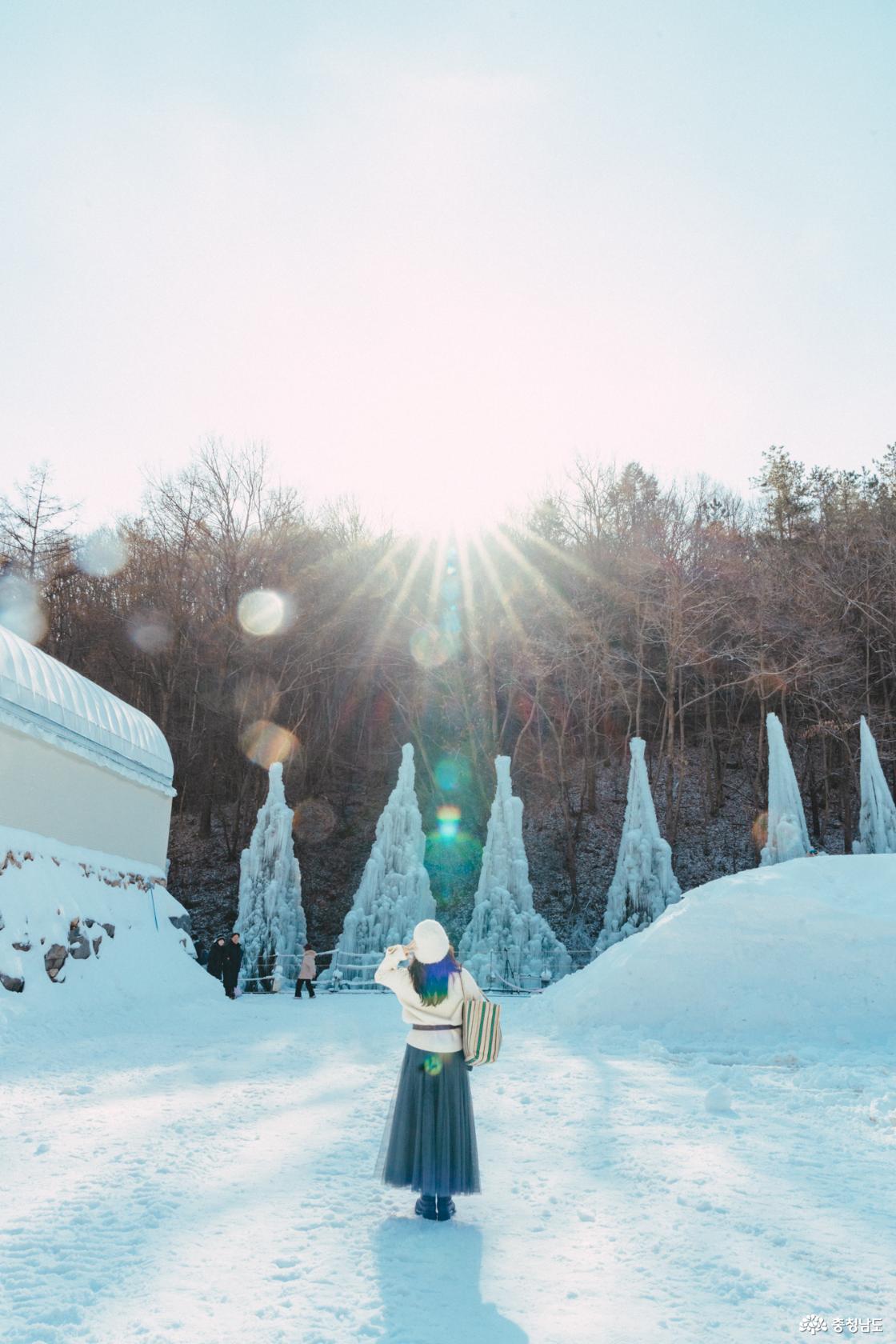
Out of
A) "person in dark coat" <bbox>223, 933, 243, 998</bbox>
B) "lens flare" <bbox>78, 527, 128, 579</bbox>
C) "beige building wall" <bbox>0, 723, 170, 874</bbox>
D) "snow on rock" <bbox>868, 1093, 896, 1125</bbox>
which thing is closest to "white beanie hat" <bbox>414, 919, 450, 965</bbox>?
"snow on rock" <bbox>868, 1093, 896, 1125</bbox>

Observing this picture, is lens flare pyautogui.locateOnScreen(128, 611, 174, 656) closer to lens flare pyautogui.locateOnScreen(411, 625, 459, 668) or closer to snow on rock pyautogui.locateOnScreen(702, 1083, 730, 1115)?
lens flare pyautogui.locateOnScreen(411, 625, 459, 668)

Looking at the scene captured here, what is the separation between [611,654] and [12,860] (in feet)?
62.9

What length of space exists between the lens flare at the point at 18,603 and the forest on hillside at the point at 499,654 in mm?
98

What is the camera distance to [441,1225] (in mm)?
4305

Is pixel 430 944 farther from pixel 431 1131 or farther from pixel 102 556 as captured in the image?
pixel 102 556

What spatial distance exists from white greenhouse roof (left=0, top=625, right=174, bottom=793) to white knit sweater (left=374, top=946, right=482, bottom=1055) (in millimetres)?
9257

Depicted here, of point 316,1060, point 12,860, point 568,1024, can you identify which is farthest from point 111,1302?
point 12,860

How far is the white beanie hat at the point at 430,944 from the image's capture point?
478 cm

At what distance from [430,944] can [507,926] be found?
14898 mm

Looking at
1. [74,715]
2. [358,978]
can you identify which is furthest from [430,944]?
[358,978]

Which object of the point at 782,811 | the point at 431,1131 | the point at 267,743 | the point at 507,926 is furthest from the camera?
the point at 267,743

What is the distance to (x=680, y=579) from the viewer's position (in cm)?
2606

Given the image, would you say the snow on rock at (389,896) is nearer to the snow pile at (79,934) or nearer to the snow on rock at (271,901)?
the snow on rock at (271,901)

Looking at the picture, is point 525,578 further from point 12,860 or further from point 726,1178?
point 726,1178
